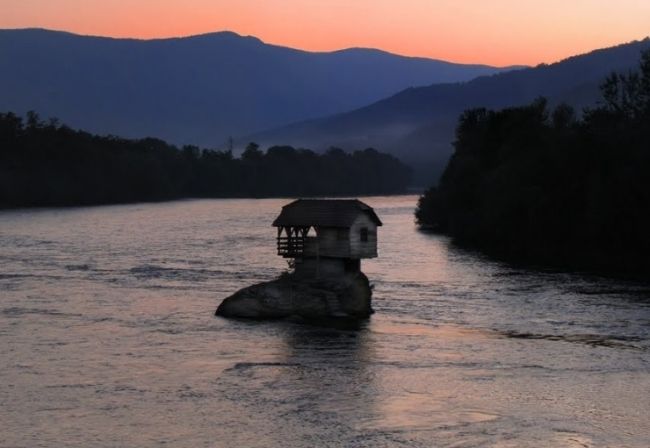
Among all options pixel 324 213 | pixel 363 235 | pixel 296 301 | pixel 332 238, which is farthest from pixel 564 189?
pixel 296 301

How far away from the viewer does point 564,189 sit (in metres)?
90.2

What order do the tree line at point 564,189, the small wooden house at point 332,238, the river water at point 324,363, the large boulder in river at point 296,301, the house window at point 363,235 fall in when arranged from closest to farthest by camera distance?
1. the river water at point 324,363
2. the large boulder in river at point 296,301
3. the small wooden house at point 332,238
4. the house window at point 363,235
5. the tree line at point 564,189

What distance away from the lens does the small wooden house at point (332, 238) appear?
54.5 metres

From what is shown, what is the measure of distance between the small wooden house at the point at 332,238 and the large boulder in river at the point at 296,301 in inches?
83.3

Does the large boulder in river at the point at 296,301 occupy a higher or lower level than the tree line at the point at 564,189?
lower

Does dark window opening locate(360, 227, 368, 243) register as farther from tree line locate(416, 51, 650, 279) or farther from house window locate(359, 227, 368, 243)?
tree line locate(416, 51, 650, 279)

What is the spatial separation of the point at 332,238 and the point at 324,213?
5.00 feet

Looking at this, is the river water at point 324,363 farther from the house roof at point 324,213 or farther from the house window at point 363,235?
the house roof at point 324,213

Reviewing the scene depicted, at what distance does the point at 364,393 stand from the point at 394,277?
112 feet

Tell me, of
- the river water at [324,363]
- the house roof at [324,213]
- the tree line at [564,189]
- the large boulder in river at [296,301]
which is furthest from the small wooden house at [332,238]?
the tree line at [564,189]

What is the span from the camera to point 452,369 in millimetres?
40406

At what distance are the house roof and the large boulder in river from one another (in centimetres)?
370

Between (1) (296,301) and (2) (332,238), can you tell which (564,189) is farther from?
(1) (296,301)

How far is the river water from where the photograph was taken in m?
32.0
